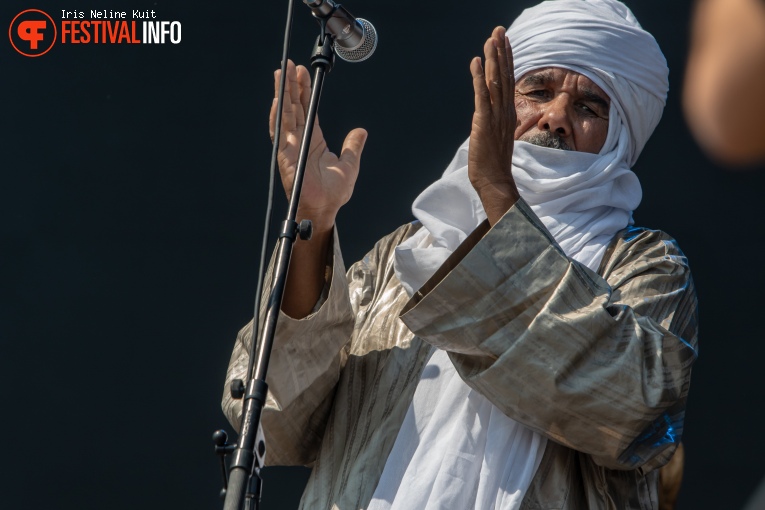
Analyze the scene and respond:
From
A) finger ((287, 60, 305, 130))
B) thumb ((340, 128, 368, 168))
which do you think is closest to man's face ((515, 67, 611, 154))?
thumb ((340, 128, 368, 168))

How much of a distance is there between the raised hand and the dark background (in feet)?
4.01

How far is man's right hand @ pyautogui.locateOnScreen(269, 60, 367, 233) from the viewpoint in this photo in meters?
2.87

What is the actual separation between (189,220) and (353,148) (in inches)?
41.5

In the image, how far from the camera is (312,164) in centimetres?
291

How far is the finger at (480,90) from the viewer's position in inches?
105

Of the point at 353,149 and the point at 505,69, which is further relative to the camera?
the point at 353,149

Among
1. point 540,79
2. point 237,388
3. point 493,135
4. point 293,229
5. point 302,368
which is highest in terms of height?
point 540,79

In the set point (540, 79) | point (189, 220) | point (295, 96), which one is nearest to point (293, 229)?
point (295, 96)

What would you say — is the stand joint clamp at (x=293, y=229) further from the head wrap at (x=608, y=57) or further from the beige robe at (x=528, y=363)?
the head wrap at (x=608, y=57)

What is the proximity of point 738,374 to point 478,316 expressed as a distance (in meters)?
1.32

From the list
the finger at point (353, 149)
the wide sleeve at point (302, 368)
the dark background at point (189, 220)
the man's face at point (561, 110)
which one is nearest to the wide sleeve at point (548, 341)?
the wide sleeve at point (302, 368)

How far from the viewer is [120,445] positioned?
3.76 m

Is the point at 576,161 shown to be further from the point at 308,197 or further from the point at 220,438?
the point at 220,438

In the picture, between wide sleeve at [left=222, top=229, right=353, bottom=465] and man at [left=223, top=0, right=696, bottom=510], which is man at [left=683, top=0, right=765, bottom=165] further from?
wide sleeve at [left=222, top=229, right=353, bottom=465]
